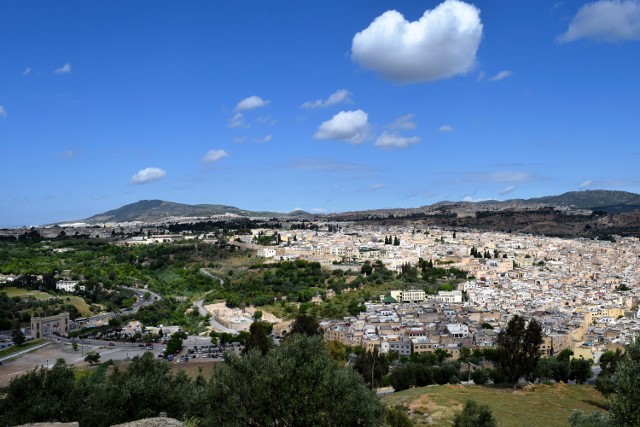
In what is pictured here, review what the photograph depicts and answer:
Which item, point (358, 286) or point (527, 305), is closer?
point (527, 305)

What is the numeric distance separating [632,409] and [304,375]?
650cm

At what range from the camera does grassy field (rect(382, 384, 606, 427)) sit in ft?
66.6

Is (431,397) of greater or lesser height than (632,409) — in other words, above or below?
below

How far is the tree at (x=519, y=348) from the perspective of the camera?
27.0 meters

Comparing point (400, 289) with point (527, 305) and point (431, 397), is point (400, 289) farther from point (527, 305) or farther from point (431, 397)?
point (431, 397)

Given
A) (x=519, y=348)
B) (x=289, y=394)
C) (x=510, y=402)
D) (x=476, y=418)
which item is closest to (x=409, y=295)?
(x=519, y=348)

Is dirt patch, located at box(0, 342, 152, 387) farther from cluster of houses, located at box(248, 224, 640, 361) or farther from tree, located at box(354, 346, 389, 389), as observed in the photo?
tree, located at box(354, 346, 389, 389)

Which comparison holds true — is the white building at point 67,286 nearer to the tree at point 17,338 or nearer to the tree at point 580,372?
the tree at point 17,338

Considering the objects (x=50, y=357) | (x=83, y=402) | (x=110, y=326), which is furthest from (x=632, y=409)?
(x=110, y=326)

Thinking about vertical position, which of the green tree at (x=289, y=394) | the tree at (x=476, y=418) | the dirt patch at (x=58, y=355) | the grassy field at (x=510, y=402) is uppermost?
the green tree at (x=289, y=394)

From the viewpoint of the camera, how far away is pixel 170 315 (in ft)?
159

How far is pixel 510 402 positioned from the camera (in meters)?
23.2

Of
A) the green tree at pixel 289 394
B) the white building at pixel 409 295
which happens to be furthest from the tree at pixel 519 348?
the white building at pixel 409 295

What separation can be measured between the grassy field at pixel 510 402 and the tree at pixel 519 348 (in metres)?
1.22
